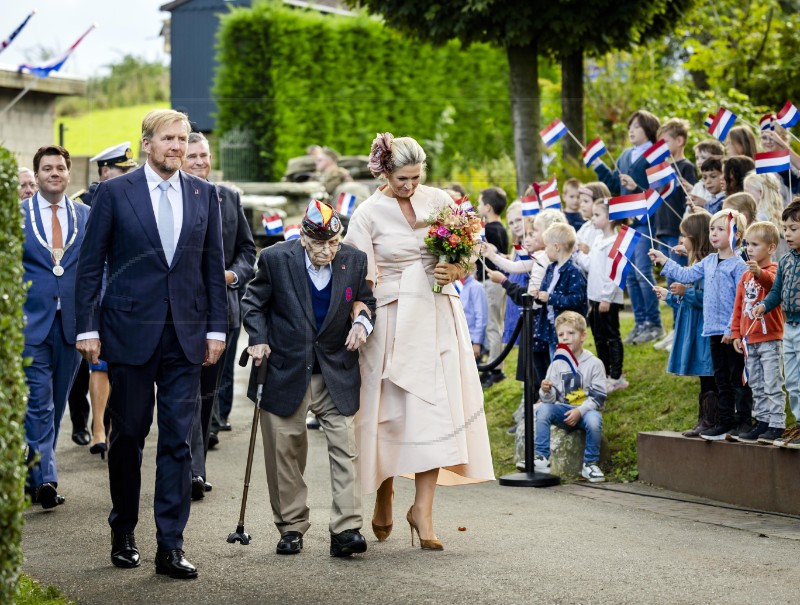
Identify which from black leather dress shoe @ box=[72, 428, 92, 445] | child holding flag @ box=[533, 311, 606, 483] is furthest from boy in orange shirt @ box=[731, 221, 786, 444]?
black leather dress shoe @ box=[72, 428, 92, 445]

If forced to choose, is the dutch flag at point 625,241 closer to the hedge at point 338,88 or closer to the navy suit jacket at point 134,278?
the navy suit jacket at point 134,278

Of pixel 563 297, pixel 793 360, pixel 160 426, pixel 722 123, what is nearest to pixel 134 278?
pixel 160 426

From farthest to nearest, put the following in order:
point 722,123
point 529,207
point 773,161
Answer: point 529,207, point 722,123, point 773,161

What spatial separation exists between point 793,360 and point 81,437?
618cm

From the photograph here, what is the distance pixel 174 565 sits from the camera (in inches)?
258

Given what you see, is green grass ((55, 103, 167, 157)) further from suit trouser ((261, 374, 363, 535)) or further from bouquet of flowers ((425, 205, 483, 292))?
suit trouser ((261, 374, 363, 535))

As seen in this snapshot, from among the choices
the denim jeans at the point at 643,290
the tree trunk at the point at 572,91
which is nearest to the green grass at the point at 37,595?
the denim jeans at the point at 643,290

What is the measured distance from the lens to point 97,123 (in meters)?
41.8

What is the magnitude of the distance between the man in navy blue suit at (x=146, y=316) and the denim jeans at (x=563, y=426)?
380cm

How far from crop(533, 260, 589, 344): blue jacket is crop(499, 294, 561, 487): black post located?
0.89m

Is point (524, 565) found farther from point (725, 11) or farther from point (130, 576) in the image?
point (725, 11)

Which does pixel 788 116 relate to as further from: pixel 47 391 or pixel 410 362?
pixel 47 391

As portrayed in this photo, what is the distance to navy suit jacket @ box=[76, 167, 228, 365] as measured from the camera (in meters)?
6.80

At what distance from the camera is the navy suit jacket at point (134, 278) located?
22.3 feet
